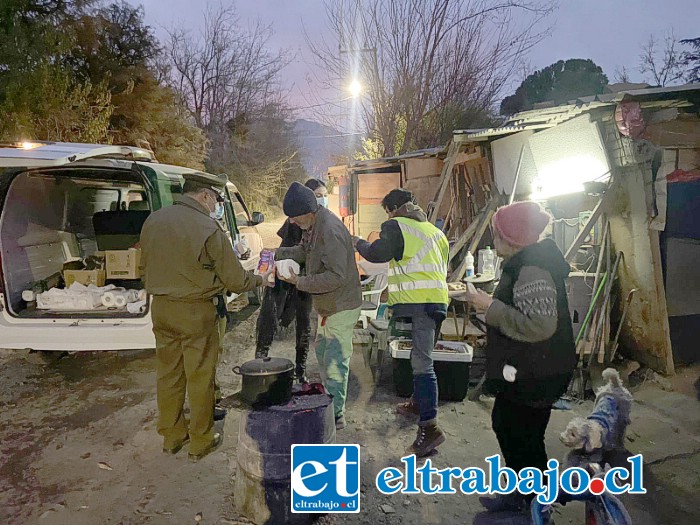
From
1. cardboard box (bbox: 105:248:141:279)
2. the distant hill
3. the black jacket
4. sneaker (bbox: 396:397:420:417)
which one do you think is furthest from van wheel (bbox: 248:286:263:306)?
the distant hill

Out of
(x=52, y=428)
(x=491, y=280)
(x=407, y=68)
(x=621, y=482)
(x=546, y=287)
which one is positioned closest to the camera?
(x=546, y=287)

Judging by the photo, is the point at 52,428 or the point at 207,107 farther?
the point at 207,107

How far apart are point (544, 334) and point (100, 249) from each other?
16.9ft

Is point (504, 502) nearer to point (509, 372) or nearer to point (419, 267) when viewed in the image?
point (509, 372)

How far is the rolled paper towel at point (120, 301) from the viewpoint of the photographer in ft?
14.9

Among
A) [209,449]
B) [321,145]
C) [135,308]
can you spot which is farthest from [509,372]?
[321,145]

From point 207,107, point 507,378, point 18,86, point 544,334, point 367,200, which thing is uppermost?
point 207,107

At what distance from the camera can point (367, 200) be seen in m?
9.68

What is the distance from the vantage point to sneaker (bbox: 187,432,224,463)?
10.9 feet

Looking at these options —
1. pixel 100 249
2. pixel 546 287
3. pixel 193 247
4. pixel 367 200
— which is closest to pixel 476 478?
pixel 546 287

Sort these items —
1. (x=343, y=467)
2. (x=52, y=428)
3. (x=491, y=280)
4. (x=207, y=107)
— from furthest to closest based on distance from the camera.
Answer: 1. (x=207, y=107)
2. (x=491, y=280)
3. (x=52, y=428)
4. (x=343, y=467)

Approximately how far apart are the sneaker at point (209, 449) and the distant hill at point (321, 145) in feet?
39.6

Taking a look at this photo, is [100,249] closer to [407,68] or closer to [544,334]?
[544,334]

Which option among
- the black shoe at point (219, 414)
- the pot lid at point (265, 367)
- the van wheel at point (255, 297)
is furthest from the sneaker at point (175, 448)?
the van wheel at point (255, 297)
